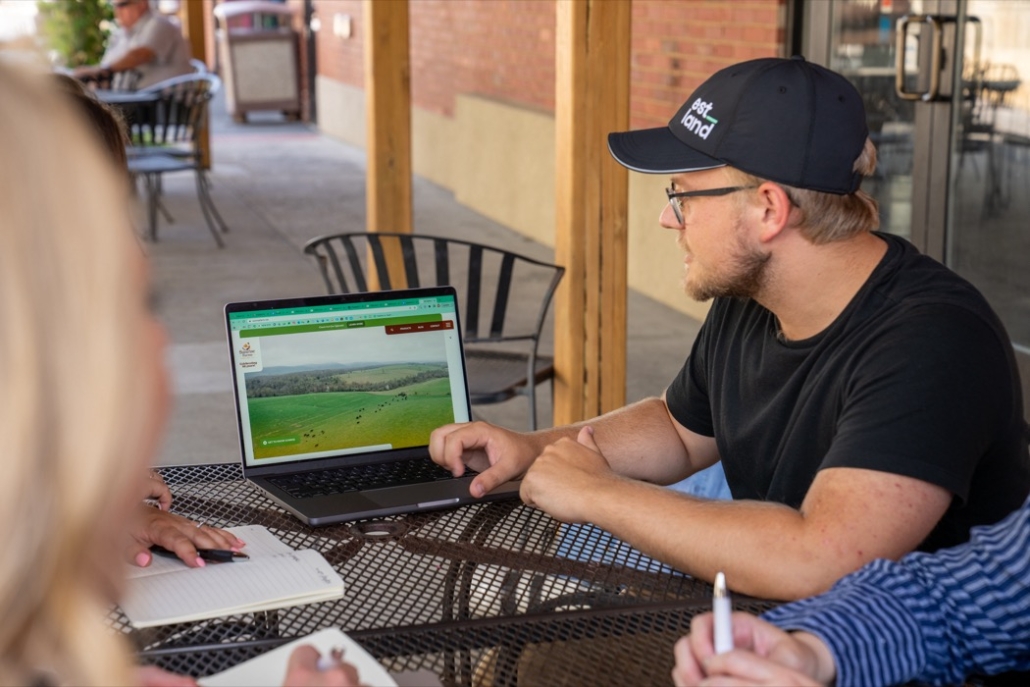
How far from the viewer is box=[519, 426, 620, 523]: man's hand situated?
2002mm

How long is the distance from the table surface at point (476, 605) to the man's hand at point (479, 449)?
0.10m

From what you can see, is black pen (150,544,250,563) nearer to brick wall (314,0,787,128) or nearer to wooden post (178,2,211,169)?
brick wall (314,0,787,128)

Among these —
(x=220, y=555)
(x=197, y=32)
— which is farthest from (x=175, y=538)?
(x=197, y=32)

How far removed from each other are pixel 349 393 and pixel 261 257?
22.0 feet

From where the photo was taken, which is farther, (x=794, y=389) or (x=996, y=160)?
(x=996, y=160)

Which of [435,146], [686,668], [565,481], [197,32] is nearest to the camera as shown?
[686,668]

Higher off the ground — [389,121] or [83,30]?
[83,30]

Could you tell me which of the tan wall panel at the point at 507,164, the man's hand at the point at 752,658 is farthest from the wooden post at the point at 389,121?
the tan wall panel at the point at 507,164

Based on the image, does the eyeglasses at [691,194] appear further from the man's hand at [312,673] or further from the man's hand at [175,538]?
the man's hand at [312,673]

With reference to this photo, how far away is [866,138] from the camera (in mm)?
2172

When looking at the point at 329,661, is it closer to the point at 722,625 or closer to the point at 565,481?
the point at 722,625

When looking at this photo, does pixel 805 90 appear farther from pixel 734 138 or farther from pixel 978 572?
pixel 978 572

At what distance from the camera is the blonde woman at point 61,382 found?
0.84 metres

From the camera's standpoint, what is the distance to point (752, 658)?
1.43m
